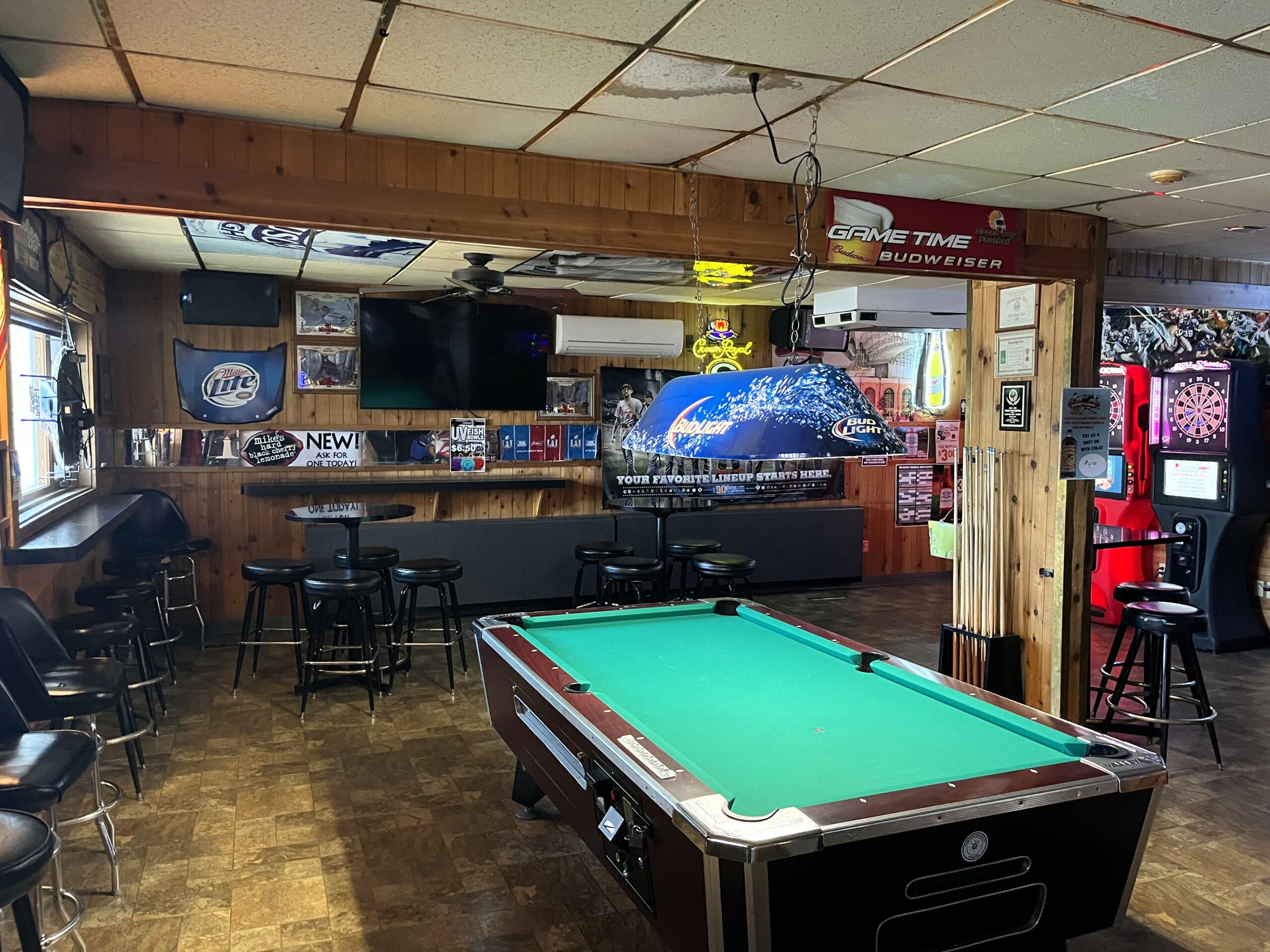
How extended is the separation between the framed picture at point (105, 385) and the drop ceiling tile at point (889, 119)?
4431mm

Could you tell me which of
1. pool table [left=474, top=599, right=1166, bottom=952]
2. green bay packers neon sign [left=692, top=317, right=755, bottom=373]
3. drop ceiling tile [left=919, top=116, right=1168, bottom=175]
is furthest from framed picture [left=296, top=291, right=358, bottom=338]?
pool table [left=474, top=599, right=1166, bottom=952]

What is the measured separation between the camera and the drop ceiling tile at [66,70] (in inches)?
103

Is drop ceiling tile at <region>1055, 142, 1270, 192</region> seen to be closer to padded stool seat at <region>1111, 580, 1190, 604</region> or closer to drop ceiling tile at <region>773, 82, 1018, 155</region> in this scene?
drop ceiling tile at <region>773, 82, 1018, 155</region>

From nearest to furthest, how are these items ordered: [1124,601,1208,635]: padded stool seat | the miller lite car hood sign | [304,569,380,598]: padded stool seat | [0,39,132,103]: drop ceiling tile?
[0,39,132,103]: drop ceiling tile
[1124,601,1208,635]: padded stool seat
[304,569,380,598]: padded stool seat
the miller lite car hood sign

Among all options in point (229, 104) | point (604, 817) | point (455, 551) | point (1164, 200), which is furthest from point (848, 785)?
point (455, 551)

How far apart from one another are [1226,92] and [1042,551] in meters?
2.30

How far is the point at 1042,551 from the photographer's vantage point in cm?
455

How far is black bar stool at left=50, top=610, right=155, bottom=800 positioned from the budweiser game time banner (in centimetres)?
350

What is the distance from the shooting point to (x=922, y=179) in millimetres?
4031

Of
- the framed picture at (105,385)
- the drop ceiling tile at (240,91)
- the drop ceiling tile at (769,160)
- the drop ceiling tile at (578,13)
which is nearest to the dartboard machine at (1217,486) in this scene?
the drop ceiling tile at (769,160)

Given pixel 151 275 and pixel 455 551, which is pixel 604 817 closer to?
pixel 455 551

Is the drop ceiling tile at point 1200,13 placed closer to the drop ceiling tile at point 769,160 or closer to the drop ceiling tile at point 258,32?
the drop ceiling tile at point 769,160

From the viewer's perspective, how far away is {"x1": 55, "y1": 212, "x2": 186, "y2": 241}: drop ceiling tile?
4.44 meters

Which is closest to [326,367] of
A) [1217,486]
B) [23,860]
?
[23,860]
